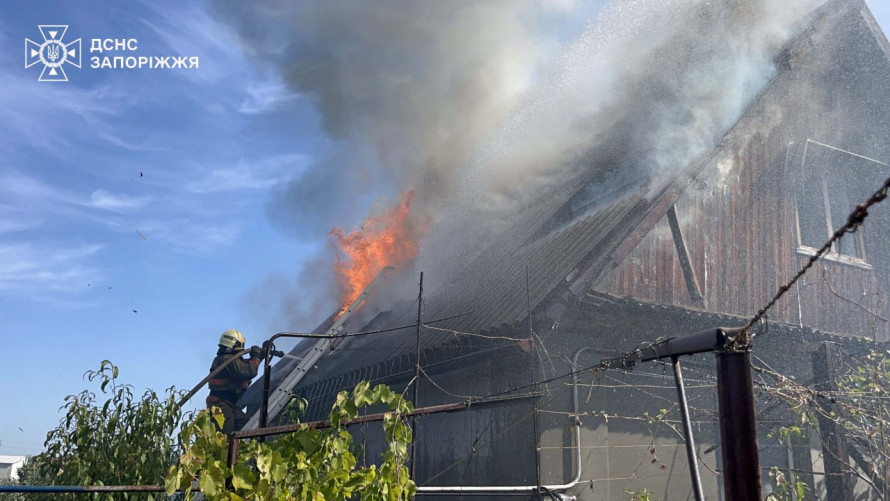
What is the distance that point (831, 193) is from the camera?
503 inches

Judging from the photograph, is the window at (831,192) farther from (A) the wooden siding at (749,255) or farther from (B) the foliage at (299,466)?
(B) the foliage at (299,466)

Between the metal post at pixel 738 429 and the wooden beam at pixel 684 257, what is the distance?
274 inches

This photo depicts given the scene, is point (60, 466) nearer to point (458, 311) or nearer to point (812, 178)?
point (458, 311)

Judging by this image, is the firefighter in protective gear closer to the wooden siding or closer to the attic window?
the wooden siding

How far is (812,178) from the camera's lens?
41.1 ft

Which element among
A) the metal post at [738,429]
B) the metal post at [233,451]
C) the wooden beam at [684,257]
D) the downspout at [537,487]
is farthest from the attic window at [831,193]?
the metal post at [233,451]

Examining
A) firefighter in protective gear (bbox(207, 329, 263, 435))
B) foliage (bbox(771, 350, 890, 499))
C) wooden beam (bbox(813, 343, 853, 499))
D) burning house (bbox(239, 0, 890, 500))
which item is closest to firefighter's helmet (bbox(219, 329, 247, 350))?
firefighter in protective gear (bbox(207, 329, 263, 435))

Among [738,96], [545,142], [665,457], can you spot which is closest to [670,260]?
[665,457]

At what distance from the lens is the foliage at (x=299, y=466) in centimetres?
465

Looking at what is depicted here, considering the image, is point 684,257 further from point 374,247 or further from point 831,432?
point 374,247

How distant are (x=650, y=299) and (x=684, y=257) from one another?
112 centimetres

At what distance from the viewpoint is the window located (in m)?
12.3

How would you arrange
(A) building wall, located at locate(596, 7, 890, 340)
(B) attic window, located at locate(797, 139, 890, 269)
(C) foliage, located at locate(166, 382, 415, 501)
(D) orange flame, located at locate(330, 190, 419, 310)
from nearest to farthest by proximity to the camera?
(C) foliage, located at locate(166, 382, 415, 501) < (A) building wall, located at locate(596, 7, 890, 340) < (B) attic window, located at locate(797, 139, 890, 269) < (D) orange flame, located at locate(330, 190, 419, 310)

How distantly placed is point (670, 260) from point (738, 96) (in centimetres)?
398
